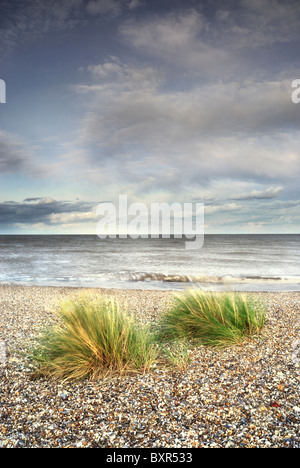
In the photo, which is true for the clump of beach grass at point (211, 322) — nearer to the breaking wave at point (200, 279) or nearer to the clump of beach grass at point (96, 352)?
the clump of beach grass at point (96, 352)

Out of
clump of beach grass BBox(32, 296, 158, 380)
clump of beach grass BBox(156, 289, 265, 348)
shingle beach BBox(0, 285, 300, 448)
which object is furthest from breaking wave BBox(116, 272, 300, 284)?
clump of beach grass BBox(32, 296, 158, 380)

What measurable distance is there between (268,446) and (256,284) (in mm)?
14446

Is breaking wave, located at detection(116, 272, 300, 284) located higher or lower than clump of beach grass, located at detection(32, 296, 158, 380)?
lower

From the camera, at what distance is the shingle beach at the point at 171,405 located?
3.15 metres

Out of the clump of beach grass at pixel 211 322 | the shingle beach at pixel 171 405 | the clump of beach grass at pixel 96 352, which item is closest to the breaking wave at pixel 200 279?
the clump of beach grass at pixel 211 322

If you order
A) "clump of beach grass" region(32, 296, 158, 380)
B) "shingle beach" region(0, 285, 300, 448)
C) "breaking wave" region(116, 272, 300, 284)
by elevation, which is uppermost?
"clump of beach grass" region(32, 296, 158, 380)

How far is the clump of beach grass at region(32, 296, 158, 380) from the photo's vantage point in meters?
4.47

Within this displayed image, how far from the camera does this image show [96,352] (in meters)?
4.53

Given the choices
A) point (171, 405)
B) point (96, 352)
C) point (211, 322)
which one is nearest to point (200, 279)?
point (211, 322)

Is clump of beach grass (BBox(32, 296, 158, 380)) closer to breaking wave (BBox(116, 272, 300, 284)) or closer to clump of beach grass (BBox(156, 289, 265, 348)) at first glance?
clump of beach grass (BBox(156, 289, 265, 348))

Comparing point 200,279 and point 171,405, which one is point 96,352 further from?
point 200,279

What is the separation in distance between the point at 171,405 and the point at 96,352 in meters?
1.39

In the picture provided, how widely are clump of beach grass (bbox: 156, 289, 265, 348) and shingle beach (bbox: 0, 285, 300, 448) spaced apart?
347 mm
